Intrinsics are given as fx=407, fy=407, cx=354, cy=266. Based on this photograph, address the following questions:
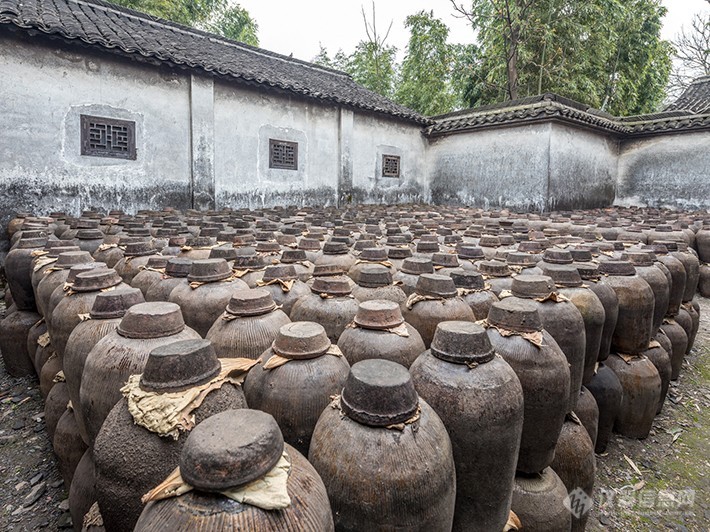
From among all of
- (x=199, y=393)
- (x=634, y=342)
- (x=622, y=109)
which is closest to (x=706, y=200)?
(x=622, y=109)

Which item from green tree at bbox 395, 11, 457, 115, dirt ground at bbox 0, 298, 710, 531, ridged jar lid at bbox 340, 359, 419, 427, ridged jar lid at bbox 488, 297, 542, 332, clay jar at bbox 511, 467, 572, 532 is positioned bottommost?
dirt ground at bbox 0, 298, 710, 531

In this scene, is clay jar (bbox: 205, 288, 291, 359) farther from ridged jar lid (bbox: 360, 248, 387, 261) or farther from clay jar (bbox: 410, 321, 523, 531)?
ridged jar lid (bbox: 360, 248, 387, 261)

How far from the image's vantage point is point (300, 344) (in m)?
1.70

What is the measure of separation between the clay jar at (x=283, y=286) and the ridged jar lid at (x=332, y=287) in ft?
1.12

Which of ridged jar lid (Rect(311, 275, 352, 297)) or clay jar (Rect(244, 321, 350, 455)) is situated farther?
ridged jar lid (Rect(311, 275, 352, 297))

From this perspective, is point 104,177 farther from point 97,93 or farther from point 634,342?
point 634,342

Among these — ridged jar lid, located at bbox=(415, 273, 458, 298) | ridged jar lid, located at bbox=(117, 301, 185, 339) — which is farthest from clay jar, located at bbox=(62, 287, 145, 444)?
ridged jar lid, located at bbox=(415, 273, 458, 298)

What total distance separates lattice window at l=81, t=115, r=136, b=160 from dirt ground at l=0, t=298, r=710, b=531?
5565mm

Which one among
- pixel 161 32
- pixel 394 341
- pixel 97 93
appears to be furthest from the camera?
pixel 161 32

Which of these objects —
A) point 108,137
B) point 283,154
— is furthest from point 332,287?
point 283,154

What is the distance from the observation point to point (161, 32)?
10.9m

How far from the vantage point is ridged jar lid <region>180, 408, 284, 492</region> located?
0.94 meters

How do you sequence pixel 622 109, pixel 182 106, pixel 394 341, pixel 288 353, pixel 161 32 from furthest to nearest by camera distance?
1. pixel 622 109
2. pixel 161 32
3. pixel 182 106
4. pixel 394 341
5. pixel 288 353

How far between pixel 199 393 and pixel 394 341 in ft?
3.05
